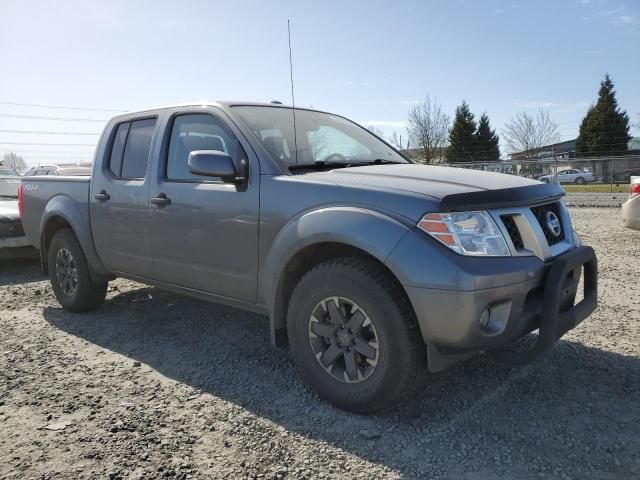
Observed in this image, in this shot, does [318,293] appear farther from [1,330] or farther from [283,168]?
[1,330]

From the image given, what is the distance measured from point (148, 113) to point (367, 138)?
1849 millimetres

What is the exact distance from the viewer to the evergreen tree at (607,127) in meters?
45.4

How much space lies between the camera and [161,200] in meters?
3.89

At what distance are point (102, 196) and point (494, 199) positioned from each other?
329 cm

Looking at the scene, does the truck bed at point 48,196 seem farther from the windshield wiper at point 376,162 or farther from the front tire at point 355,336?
the front tire at point 355,336

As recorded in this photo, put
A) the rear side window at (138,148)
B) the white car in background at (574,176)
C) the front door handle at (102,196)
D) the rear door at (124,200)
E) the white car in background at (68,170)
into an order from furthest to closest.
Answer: the white car in background at (574,176) < the white car in background at (68,170) < the front door handle at (102,196) < the rear side window at (138,148) < the rear door at (124,200)

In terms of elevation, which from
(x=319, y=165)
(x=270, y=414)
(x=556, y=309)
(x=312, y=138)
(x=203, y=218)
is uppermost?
(x=312, y=138)

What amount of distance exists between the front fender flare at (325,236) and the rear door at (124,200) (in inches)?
53.5

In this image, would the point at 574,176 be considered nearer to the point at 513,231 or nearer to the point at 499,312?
the point at 513,231

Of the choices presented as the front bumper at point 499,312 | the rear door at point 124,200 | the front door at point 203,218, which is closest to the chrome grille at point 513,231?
the front bumper at point 499,312

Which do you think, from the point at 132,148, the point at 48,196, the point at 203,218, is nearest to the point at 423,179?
the point at 203,218

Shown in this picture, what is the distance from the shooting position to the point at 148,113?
4.39 m

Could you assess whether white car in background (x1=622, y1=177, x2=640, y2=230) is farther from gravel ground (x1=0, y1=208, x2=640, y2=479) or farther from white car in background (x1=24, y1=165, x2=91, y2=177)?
white car in background (x1=24, y1=165, x2=91, y2=177)

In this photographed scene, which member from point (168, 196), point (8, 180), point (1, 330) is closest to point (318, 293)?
point (168, 196)
